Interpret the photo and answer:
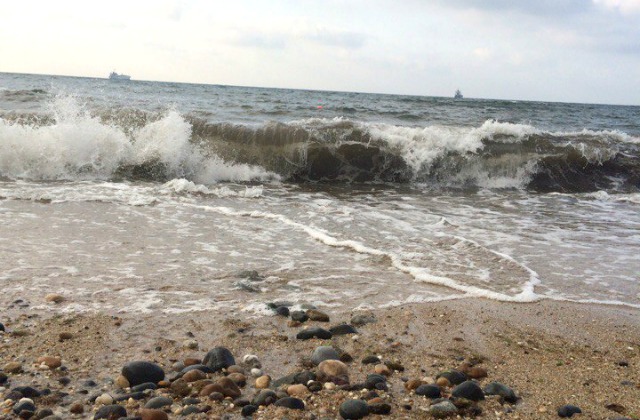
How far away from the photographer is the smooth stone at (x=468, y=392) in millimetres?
2562

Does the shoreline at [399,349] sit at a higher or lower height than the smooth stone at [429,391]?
lower

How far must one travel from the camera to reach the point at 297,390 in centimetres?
256

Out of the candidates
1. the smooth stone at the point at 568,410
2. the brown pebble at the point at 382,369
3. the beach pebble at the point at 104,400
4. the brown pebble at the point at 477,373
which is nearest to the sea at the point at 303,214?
the brown pebble at the point at 382,369

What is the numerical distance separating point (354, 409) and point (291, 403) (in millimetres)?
268

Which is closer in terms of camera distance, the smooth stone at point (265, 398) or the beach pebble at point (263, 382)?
the smooth stone at point (265, 398)

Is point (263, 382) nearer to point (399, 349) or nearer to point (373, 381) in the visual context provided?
point (373, 381)

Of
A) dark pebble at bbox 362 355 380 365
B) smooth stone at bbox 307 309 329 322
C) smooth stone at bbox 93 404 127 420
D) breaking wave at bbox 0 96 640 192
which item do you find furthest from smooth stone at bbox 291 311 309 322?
breaking wave at bbox 0 96 640 192

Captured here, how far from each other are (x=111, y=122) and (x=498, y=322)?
9.65 metres

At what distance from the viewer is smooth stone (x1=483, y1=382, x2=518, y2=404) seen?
2.58 meters

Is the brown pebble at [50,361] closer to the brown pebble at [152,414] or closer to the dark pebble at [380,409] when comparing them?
the brown pebble at [152,414]

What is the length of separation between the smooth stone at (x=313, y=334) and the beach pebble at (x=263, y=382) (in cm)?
57

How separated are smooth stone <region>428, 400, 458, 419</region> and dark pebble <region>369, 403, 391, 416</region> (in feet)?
0.59

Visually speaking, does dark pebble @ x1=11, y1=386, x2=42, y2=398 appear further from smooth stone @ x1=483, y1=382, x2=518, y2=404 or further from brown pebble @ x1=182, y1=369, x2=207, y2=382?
smooth stone @ x1=483, y1=382, x2=518, y2=404

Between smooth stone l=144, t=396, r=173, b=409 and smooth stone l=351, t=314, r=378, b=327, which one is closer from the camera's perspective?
smooth stone l=144, t=396, r=173, b=409
